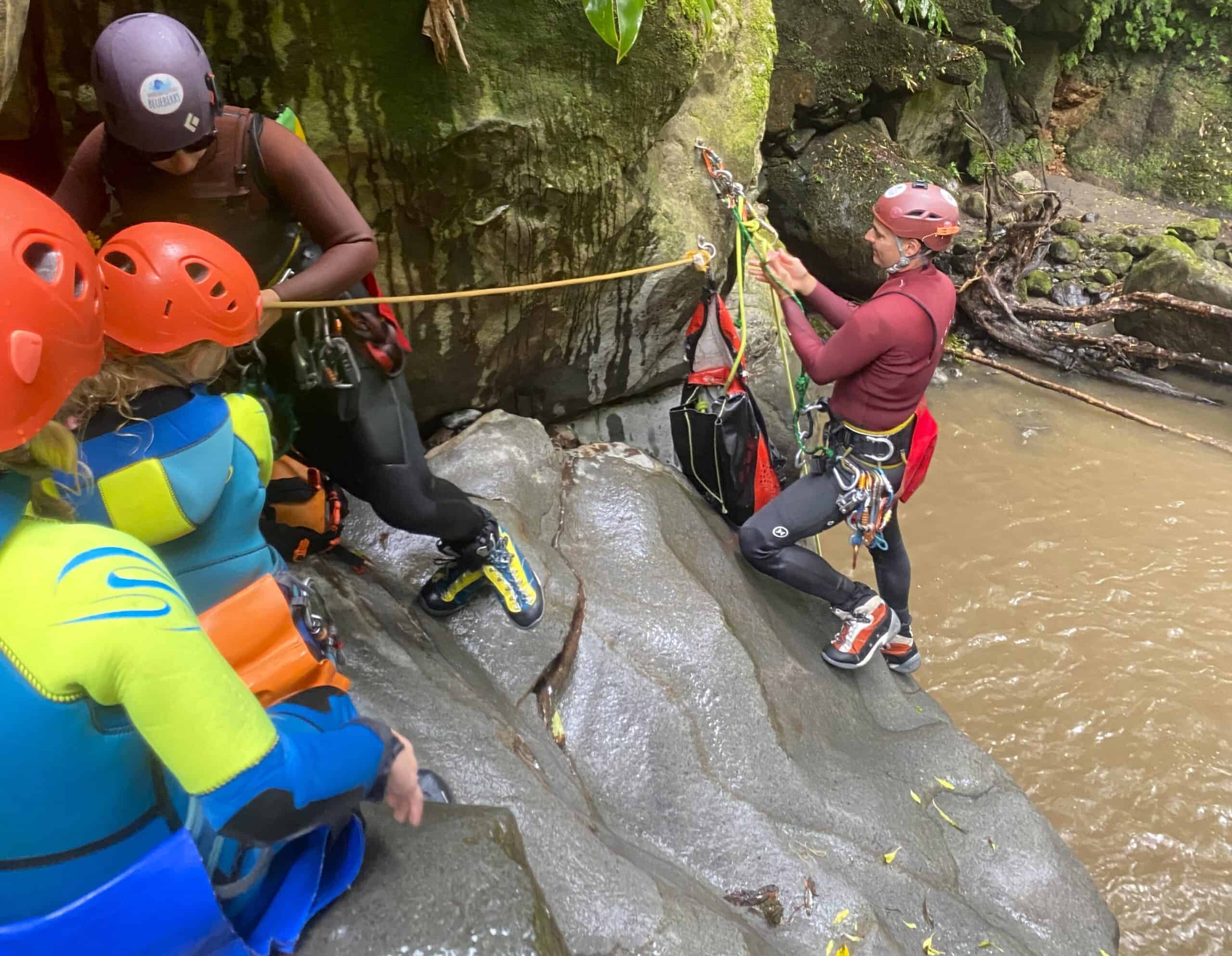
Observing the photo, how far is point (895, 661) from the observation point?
399 cm

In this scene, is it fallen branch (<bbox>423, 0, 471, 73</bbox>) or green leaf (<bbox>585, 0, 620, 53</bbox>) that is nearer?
green leaf (<bbox>585, 0, 620, 53</bbox>)

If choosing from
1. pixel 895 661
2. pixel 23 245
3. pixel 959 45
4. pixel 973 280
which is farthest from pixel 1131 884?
pixel 959 45

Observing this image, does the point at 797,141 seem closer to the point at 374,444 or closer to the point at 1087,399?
the point at 1087,399

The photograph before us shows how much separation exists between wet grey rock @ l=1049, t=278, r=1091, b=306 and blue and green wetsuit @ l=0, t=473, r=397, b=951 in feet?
33.6

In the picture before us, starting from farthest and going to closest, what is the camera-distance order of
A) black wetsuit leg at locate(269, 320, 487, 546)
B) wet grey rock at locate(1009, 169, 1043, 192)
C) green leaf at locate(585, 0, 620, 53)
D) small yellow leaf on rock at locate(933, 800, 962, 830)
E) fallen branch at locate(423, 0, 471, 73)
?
wet grey rock at locate(1009, 169, 1043, 192) < small yellow leaf on rock at locate(933, 800, 962, 830) < fallen branch at locate(423, 0, 471, 73) < green leaf at locate(585, 0, 620, 53) < black wetsuit leg at locate(269, 320, 487, 546)

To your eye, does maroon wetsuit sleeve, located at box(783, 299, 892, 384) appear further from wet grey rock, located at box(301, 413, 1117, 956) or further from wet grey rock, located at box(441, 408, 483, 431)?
wet grey rock, located at box(441, 408, 483, 431)

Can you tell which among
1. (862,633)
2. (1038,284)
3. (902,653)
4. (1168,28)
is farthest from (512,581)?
(1168,28)

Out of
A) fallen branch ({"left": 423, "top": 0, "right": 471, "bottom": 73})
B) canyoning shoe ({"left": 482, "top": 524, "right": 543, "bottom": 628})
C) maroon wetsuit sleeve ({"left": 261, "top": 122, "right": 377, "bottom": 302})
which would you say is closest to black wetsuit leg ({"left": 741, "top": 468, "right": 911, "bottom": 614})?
canyoning shoe ({"left": 482, "top": 524, "right": 543, "bottom": 628})

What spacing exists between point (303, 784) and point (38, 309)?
697mm

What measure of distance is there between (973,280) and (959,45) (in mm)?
2740

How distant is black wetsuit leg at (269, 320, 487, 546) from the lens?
92.0 inches

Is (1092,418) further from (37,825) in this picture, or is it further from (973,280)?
(37,825)

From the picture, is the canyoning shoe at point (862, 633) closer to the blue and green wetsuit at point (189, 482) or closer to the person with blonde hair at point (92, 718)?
the blue and green wetsuit at point (189, 482)

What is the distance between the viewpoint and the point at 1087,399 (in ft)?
22.3
